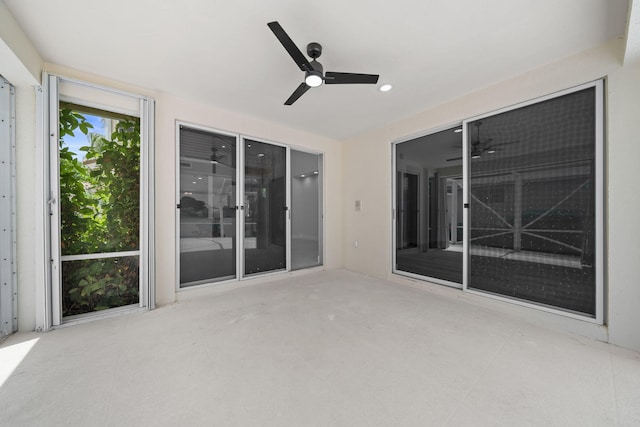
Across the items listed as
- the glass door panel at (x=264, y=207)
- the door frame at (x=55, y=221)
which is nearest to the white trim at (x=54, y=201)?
the door frame at (x=55, y=221)

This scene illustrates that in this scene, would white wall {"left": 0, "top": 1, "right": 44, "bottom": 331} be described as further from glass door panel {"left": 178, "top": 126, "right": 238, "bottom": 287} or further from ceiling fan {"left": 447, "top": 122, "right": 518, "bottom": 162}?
ceiling fan {"left": 447, "top": 122, "right": 518, "bottom": 162}

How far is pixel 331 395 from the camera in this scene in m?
1.53

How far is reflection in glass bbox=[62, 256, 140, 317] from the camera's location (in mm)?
2637

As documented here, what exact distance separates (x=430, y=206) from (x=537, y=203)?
4.53 ft

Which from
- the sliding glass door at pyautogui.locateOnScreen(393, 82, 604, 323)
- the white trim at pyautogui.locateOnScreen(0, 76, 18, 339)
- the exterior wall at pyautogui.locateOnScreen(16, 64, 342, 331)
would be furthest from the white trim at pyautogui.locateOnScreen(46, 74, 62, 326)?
the sliding glass door at pyautogui.locateOnScreen(393, 82, 604, 323)

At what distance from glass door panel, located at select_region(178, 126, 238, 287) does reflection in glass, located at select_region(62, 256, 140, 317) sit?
0.56 metres

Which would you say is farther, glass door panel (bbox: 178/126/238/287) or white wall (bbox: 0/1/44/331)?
glass door panel (bbox: 178/126/238/287)

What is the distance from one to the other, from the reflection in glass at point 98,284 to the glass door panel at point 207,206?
0.56 m

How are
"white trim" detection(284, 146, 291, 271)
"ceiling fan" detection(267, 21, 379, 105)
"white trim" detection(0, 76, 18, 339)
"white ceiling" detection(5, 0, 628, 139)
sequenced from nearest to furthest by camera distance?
"white ceiling" detection(5, 0, 628, 139) < "ceiling fan" detection(267, 21, 379, 105) < "white trim" detection(0, 76, 18, 339) < "white trim" detection(284, 146, 291, 271)

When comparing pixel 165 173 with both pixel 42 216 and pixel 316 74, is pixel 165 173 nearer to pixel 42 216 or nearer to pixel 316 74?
pixel 42 216

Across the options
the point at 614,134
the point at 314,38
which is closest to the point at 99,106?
the point at 314,38

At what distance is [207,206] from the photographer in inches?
138

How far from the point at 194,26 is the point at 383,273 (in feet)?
13.3

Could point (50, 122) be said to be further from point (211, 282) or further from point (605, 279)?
point (605, 279)
